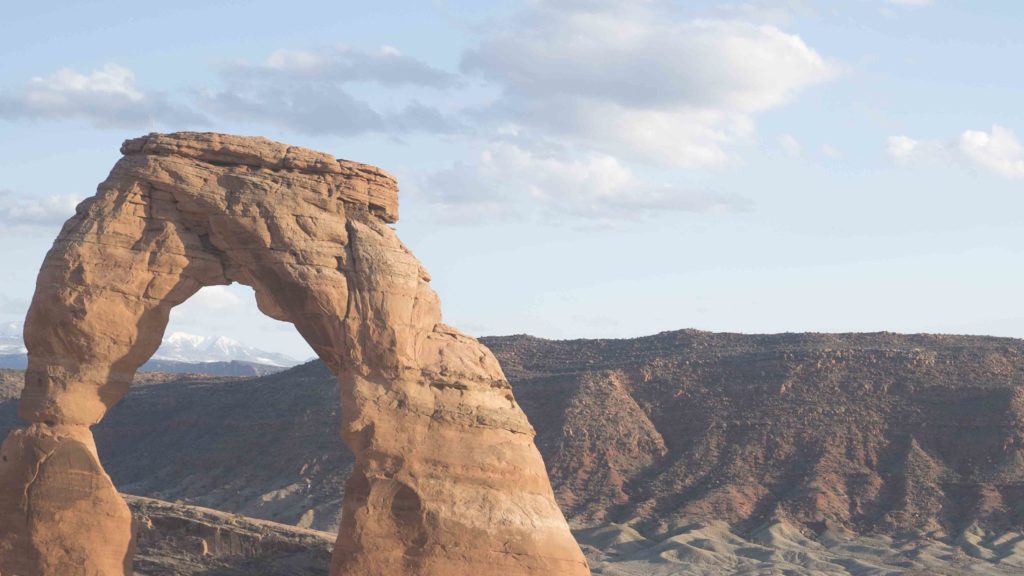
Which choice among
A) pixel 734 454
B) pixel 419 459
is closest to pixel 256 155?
pixel 419 459

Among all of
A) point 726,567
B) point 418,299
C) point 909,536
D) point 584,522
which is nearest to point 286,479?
point 584,522

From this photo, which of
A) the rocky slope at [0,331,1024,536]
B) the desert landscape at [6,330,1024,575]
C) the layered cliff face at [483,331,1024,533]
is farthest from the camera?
the rocky slope at [0,331,1024,536]

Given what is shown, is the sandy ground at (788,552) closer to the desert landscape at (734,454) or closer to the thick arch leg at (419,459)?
the desert landscape at (734,454)

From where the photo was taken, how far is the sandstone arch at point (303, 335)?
2744 centimetres

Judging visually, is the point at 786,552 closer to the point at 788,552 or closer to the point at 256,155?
the point at 788,552

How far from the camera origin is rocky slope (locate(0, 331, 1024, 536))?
68812 millimetres

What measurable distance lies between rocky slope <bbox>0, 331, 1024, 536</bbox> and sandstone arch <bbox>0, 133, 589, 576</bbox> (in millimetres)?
38025

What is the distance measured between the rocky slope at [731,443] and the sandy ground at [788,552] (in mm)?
1181

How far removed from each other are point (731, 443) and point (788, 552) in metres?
10.3

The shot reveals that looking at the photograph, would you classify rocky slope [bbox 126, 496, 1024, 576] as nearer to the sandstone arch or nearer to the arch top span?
the sandstone arch

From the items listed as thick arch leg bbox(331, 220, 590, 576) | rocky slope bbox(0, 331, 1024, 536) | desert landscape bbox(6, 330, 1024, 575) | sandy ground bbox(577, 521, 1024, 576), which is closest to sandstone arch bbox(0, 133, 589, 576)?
thick arch leg bbox(331, 220, 590, 576)

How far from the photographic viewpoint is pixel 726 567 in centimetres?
6062

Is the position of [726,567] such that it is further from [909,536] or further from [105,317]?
[105,317]

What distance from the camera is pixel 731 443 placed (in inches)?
2876
